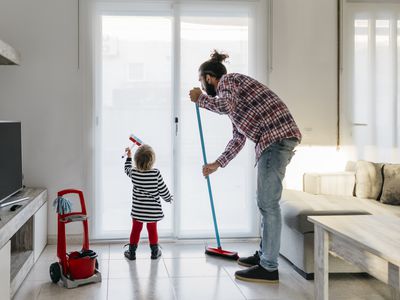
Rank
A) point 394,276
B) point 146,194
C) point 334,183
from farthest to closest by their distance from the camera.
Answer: point 334,183 < point 146,194 < point 394,276

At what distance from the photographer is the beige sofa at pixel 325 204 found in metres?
3.03

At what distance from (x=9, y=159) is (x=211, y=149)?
5.60ft

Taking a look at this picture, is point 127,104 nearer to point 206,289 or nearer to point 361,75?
point 206,289

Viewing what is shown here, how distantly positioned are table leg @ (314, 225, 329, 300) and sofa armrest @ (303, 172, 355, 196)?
1578mm

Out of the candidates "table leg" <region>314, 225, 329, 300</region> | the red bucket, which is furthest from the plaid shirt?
the red bucket

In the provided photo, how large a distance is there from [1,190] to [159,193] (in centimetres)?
112

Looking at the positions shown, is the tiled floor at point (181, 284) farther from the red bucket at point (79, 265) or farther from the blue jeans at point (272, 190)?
the blue jeans at point (272, 190)

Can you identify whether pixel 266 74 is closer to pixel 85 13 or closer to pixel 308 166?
pixel 308 166

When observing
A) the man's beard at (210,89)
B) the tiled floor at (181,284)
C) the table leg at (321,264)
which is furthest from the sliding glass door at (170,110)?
the table leg at (321,264)

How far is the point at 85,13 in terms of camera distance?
12.8 ft

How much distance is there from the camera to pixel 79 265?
283 cm

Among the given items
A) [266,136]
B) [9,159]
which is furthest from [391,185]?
[9,159]

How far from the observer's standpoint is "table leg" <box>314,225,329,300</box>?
2213 mm

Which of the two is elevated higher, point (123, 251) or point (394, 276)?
point (394, 276)
